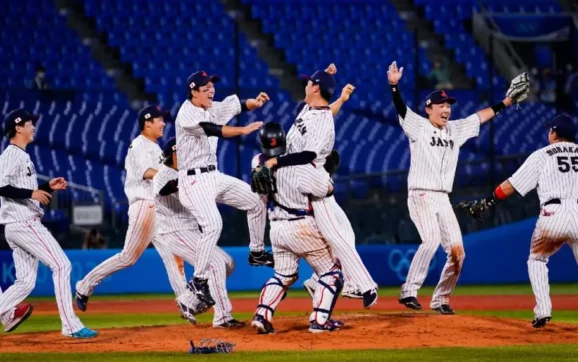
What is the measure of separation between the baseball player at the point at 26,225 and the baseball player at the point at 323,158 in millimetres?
2086

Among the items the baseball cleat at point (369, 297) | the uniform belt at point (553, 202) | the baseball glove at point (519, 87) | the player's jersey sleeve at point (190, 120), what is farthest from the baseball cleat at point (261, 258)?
the baseball glove at point (519, 87)

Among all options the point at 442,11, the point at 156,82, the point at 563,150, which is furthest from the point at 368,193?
the point at 442,11

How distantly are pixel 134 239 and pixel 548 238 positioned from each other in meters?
4.06

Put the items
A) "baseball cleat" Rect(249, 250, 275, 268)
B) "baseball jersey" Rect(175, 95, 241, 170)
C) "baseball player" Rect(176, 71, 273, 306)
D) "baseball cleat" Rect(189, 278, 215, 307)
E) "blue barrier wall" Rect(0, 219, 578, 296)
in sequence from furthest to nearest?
"blue barrier wall" Rect(0, 219, 578, 296) < "baseball cleat" Rect(249, 250, 275, 268) < "baseball jersey" Rect(175, 95, 241, 170) < "baseball player" Rect(176, 71, 273, 306) < "baseball cleat" Rect(189, 278, 215, 307)

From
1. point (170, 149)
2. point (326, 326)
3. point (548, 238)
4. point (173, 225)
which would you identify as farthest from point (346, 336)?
point (170, 149)

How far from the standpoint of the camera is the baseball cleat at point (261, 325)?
9.37 m

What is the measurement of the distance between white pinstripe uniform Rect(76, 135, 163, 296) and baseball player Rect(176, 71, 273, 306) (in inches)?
41.7

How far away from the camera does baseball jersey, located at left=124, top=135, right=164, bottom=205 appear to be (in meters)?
10.9

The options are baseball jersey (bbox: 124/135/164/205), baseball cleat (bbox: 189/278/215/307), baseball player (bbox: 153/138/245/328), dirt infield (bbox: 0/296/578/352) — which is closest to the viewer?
dirt infield (bbox: 0/296/578/352)

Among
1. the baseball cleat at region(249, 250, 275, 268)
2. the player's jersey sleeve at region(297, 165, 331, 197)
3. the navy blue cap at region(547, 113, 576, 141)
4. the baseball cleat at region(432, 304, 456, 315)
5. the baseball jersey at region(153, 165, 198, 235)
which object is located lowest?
the baseball cleat at region(432, 304, 456, 315)

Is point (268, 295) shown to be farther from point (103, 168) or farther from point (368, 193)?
point (103, 168)

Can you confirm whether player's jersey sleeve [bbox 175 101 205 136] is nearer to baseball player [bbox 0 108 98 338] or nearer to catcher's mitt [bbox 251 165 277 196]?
catcher's mitt [bbox 251 165 277 196]

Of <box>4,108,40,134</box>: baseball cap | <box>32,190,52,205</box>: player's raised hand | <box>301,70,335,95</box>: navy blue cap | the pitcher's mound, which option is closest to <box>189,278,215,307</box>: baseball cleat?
the pitcher's mound

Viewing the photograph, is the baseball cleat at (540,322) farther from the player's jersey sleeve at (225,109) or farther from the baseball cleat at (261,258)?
the player's jersey sleeve at (225,109)
